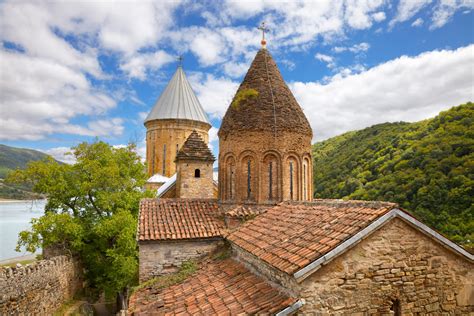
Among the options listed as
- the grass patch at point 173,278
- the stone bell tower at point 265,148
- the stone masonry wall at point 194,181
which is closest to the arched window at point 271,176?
the stone bell tower at point 265,148

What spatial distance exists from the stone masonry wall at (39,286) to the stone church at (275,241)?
4337 mm

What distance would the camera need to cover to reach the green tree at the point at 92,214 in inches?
570

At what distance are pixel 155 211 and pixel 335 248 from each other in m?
6.44

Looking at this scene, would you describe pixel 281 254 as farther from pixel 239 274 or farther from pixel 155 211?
pixel 155 211

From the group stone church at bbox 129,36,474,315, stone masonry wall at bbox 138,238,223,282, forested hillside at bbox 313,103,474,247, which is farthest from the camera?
forested hillside at bbox 313,103,474,247

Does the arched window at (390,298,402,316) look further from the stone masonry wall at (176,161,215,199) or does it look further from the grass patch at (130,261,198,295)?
the stone masonry wall at (176,161,215,199)

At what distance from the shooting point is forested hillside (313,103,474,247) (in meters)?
22.5

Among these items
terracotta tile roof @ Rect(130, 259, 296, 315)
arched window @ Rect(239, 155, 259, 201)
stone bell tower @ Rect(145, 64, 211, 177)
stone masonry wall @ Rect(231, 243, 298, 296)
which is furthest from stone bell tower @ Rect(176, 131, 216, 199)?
stone bell tower @ Rect(145, 64, 211, 177)

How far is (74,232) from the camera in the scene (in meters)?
14.5

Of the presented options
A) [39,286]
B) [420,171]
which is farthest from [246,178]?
[420,171]

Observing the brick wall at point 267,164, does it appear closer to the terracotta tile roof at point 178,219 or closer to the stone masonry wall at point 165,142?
the terracotta tile roof at point 178,219

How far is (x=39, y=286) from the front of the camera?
1162 centimetres

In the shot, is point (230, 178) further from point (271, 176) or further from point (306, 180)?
point (306, 180)

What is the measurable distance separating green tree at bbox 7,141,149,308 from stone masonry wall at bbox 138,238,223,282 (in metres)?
6.18
